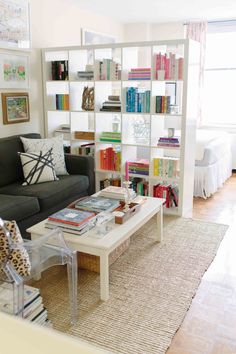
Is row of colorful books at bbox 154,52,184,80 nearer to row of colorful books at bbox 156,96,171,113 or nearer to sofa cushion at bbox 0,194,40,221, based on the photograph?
row of colorful books at bbox 156,96,171,113

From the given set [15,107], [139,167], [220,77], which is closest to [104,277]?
[139,167]

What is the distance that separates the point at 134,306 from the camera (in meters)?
2.38

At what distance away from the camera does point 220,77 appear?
252 inches

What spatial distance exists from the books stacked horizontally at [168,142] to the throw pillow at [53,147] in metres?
1.05

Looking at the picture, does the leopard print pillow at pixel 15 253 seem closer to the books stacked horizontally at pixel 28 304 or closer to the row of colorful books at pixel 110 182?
the books stacked horizontally at pixel 28 304

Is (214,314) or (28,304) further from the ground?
(28,304)

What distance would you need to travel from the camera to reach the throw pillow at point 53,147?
368 cm

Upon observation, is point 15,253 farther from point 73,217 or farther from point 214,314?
point 214,314

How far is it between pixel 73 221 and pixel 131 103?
1.86 meters

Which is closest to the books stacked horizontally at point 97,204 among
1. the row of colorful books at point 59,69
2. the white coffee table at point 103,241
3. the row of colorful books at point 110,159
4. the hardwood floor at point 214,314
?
the white coffee table at point 103,241

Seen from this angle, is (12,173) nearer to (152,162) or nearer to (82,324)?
(152,162)

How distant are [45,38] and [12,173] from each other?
1.82 meters

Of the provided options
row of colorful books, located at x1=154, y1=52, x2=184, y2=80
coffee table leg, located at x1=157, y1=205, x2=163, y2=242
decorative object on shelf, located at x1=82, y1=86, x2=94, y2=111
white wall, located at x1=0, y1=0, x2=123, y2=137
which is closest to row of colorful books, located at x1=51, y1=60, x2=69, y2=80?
white wall, located at x1=0, y1=0, x2=123, y2=137

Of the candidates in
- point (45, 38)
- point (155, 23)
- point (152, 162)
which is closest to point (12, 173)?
point (152, 162)
